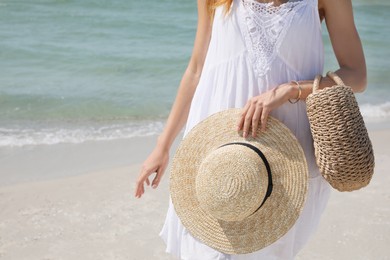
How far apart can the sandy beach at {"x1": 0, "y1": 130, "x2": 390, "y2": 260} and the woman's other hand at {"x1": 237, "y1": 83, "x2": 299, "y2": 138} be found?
78.3 inches

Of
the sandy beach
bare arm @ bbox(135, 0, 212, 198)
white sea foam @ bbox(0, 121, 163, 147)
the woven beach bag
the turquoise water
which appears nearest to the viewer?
the woven beach bag

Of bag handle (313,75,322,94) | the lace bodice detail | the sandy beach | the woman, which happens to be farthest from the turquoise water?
bag handle (313,75,322,94)

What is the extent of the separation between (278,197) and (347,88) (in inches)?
13.4

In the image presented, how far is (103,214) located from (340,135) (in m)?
2.71

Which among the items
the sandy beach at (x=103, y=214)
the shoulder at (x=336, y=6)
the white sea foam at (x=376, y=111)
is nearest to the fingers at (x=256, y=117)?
the shoulder at (x=336, y=6)

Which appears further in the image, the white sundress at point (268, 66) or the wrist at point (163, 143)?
the wrist at point (163, 143)

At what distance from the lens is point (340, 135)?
167cm

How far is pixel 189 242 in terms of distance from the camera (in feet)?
6.59

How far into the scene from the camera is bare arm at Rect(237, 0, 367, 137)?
1.78 meters

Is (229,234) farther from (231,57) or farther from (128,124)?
(128,124)

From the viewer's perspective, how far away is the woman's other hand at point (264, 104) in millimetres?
1772

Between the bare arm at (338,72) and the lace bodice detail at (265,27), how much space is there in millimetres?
87

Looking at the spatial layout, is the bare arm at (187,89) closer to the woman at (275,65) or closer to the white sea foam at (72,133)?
the woman at (275,65)

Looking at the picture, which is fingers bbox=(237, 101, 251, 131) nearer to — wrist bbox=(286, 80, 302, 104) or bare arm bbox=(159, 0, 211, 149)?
wrist bbox=(286, 80, 302, 104)
